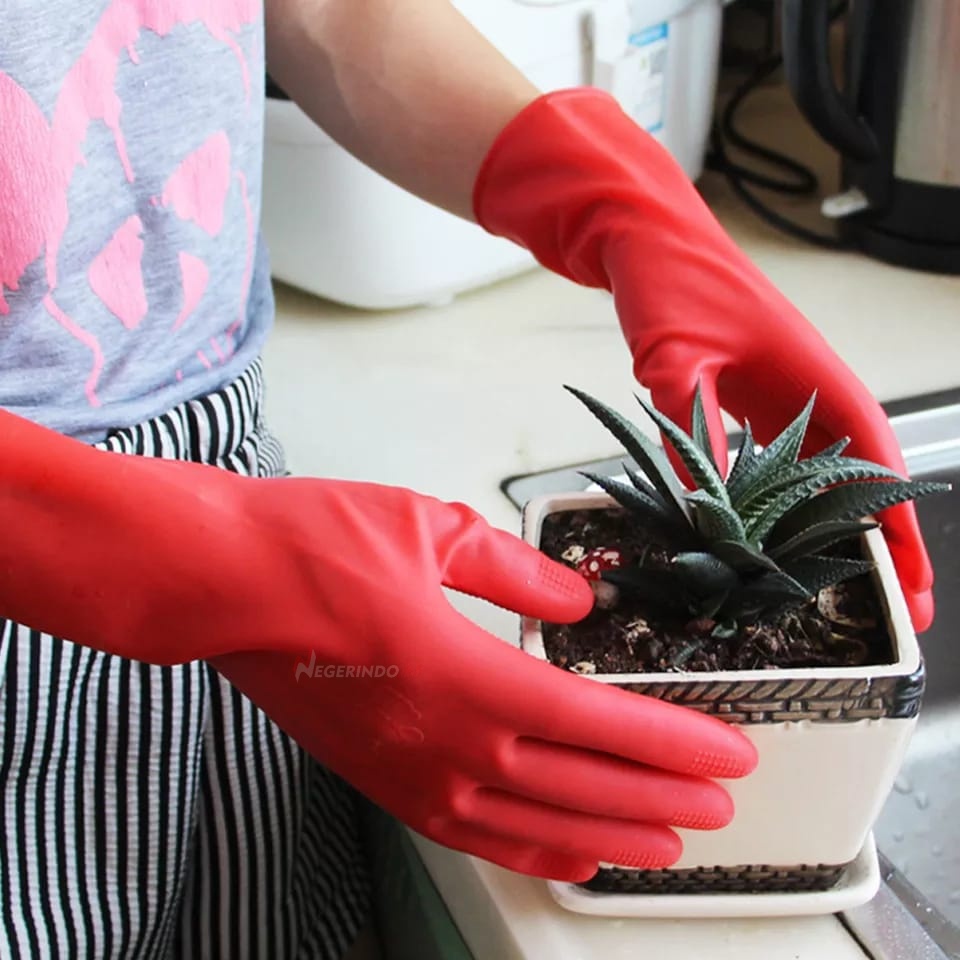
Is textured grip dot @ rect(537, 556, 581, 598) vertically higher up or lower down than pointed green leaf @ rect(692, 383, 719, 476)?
lower down

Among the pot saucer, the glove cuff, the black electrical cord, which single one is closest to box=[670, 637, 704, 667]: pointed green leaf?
the pot saucer

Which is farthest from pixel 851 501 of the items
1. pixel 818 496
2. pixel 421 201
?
pixel 421 201

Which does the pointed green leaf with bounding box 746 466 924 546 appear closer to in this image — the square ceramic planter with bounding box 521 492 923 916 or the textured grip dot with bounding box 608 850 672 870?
the square ceramic planter with bounding box 521 492 923 916

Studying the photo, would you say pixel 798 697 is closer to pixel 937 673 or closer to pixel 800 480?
pixel 800 480

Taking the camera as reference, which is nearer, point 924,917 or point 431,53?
point 924,917

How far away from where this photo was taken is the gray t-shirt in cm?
54

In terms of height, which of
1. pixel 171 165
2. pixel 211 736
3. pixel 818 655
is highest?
pixel 171 165

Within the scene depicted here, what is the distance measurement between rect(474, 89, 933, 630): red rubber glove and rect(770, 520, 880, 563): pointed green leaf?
82 millimetres

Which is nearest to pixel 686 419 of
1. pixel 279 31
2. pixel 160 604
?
pixel 160 604

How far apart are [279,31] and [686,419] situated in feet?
1.29

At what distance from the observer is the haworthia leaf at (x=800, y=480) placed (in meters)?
0.45

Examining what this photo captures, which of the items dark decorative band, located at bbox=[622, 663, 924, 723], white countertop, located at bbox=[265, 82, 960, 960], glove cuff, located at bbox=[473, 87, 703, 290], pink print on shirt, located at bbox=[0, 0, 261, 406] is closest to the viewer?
dark decorative band, located at bbox=[622, 663, 924, 723]

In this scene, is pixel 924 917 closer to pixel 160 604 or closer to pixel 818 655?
pixel 818 655

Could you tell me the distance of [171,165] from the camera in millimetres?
612
